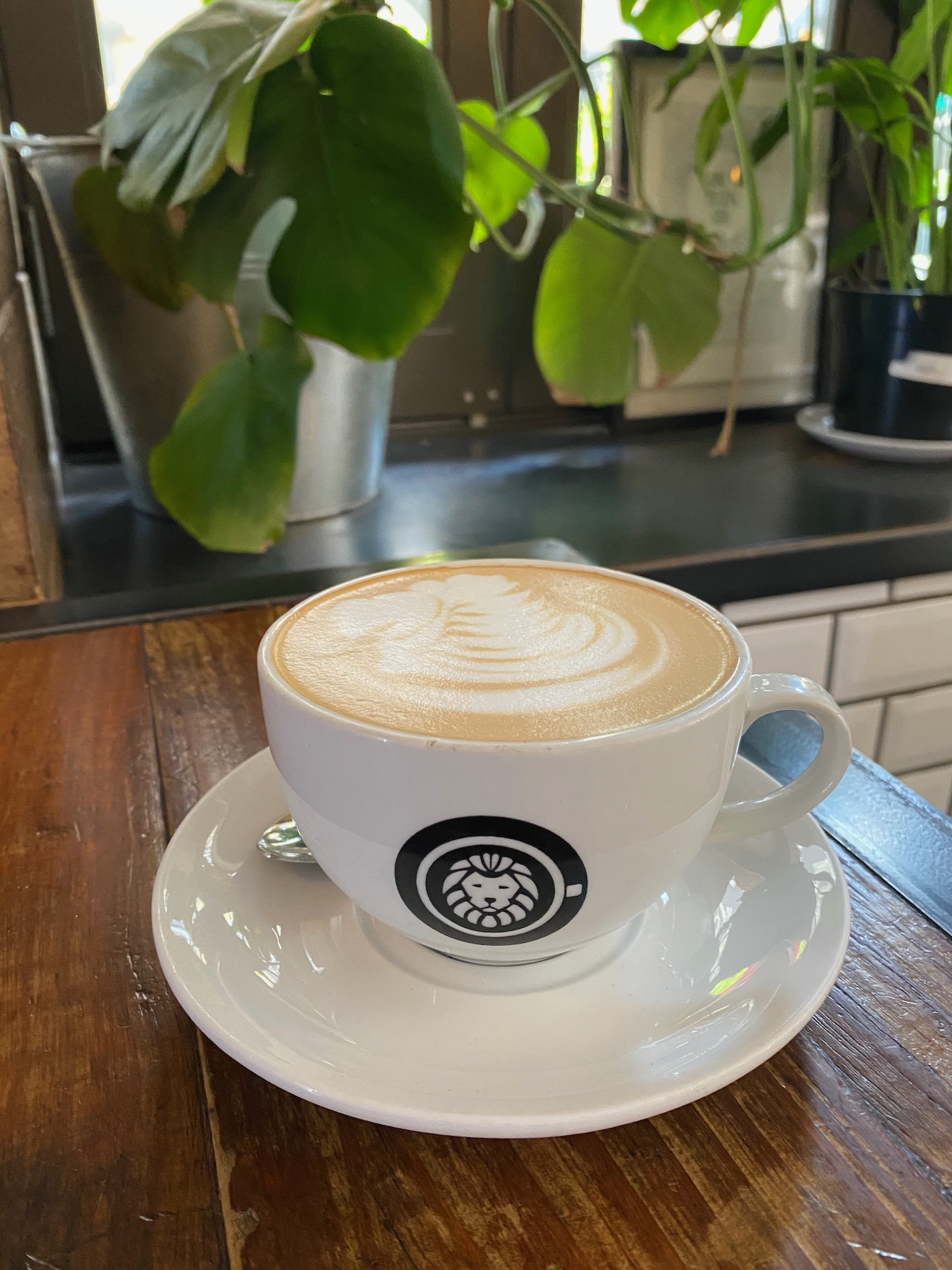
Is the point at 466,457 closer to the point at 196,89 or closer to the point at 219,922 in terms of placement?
the point at 196,89

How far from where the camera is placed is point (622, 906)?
31cm

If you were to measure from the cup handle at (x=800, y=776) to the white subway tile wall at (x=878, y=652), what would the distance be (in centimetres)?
50

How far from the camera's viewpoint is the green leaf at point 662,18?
0.96 metres

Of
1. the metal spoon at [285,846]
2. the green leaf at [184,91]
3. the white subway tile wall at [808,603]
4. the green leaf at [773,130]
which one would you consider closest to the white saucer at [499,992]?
the metal spoon at [285,846]

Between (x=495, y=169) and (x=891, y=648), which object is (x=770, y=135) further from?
Result: (x=891, y=648)

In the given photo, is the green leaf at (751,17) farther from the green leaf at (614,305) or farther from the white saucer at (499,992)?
the white saucer at (499,992)

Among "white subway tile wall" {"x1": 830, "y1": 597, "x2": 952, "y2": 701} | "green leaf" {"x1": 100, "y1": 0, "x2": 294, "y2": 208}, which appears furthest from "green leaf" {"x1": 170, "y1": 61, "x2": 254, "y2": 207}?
"white subway tile wall" {"x1": 830, "y1": 597, "x2": 952, "y2": 701}

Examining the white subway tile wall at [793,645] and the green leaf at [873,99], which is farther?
the green leaf at [873,99]

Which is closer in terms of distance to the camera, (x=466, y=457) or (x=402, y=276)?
(x=402, y=276)

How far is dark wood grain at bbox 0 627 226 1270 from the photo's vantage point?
0.84ft

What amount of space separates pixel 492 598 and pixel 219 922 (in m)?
0.16

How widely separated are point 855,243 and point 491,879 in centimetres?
115

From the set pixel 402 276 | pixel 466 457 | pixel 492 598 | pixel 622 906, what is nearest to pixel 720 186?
pixel 466 457

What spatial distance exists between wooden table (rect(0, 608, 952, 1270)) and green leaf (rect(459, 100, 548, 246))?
842 mm
